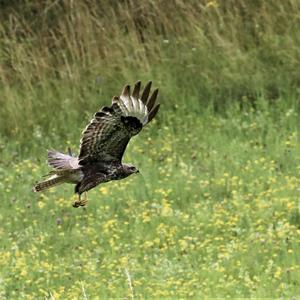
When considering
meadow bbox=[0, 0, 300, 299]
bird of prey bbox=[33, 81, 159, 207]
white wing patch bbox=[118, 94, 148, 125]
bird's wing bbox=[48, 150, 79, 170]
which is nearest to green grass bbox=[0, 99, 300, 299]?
meadow bbox=[0, 0, 300, 299]

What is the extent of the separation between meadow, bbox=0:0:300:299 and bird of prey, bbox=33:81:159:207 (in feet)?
5.23

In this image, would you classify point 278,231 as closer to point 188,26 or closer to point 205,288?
point 205,288

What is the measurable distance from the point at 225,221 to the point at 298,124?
162cm

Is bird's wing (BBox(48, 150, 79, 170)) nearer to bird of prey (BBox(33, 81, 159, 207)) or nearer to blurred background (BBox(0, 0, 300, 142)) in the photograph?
bird of prey (BBox(33, 81, 159, 207))

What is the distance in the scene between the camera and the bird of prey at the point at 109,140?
4.64 meters

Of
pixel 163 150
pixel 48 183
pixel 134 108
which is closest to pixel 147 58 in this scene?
pixel 163 150

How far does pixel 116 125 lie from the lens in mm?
4688

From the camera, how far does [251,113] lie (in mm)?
8727

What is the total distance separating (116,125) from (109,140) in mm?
94

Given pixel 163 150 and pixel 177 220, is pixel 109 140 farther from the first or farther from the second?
pixel 163 150

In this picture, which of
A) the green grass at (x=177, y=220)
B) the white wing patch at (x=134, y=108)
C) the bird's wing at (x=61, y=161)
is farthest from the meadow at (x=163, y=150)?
the white wing patch at (x=134, y=108)

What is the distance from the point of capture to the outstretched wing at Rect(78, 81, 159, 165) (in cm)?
463

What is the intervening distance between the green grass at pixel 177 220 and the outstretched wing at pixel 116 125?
166 centimetres

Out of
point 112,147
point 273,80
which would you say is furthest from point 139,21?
point 112,147
